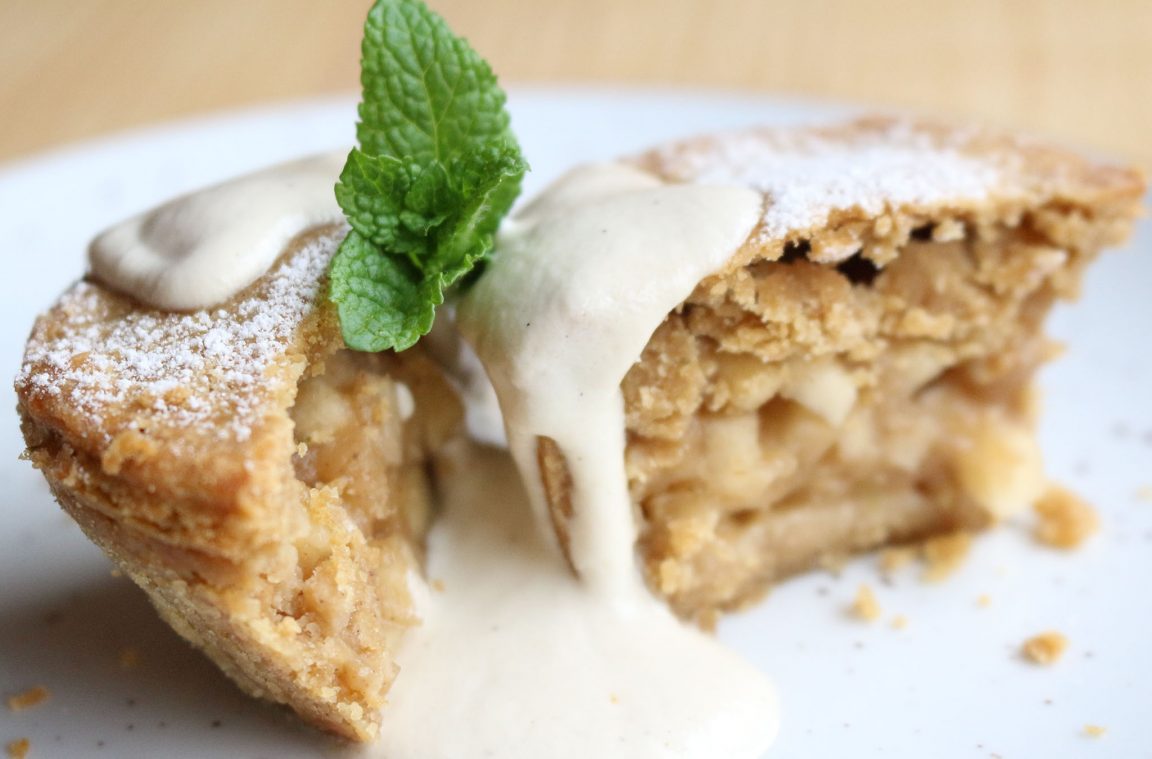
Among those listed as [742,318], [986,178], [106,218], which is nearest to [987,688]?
[742,318]

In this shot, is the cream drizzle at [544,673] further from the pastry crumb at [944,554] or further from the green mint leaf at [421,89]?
the green mint leaf at [421,89]

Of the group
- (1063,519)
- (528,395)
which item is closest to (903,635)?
(1063,519)

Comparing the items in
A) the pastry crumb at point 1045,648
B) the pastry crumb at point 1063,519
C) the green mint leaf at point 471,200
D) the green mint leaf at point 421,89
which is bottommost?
the pastry crumb at point 1045,648

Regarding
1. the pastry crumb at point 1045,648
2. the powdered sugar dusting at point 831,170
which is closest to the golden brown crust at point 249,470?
the powdered sugar dusting at point 831,170

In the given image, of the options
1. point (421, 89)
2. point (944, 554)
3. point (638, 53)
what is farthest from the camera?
point (638, 53)

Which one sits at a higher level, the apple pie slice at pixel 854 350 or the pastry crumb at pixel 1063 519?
the apple pie slice at pixel 854 350

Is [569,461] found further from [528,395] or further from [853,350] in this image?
[853,350]
